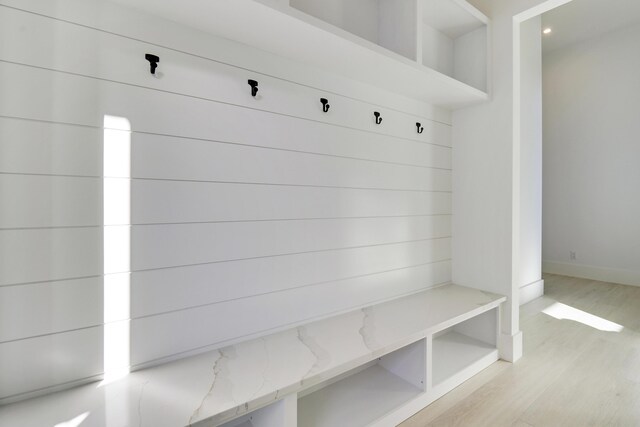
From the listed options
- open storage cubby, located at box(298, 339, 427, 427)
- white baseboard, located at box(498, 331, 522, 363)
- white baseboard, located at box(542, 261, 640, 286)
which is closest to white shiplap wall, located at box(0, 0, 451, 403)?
open storage cubby, located at box(298, 339, 427, 427)

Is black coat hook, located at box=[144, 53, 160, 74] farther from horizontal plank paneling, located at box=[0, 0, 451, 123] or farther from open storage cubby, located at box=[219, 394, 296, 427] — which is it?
open storage cubby, located at box=[219, 394, 296, 427]

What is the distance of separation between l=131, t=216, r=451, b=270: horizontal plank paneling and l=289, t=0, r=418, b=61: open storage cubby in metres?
0.97

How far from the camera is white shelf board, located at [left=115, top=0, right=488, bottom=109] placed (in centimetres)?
106

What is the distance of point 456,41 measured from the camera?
7.18 feet

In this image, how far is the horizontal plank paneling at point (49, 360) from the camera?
896mm

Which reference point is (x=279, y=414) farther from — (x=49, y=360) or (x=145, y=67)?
(x=145, y=67)

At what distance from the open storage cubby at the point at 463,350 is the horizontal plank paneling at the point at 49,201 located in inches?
69.8

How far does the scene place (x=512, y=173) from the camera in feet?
6.27

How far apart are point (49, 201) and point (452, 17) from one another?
235cm

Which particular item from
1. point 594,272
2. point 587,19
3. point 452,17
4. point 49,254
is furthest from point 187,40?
point 594,272

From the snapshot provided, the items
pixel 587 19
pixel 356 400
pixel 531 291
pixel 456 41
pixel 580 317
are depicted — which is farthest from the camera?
pixel 587 19

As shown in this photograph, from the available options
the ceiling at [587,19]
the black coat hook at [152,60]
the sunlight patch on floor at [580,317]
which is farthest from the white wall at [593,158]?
the black coat hook at [152,60]

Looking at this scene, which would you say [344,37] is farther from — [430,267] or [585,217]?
[585,217]

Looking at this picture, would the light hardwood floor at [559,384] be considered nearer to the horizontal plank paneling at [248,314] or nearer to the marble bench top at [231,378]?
the marble bench top at [231,378]
